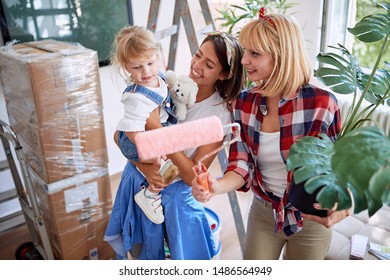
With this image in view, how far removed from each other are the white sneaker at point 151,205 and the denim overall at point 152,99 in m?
0.13

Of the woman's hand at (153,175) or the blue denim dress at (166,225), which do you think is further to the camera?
the blue denim dress at (166,225)

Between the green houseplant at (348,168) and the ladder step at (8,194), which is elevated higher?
the green houseplant at (348,168)

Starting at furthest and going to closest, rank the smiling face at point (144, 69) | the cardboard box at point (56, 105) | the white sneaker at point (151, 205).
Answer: the cardboard box at point (56, 105) → the white sneaker at point (151, 205) → the smiling face at point (144, 69)

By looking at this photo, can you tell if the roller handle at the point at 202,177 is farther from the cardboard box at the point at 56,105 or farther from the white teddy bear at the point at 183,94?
the cardboard box at the point at 56,105

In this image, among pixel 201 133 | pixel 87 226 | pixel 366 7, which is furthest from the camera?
pixel 366 7

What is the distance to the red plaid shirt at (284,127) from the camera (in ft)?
3.34

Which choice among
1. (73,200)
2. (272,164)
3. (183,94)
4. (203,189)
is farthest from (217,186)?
(73,200)

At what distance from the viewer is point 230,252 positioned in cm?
208

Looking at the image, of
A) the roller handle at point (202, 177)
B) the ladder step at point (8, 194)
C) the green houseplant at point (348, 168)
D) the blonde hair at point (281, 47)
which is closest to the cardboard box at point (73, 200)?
the ladder step at point (8, 194)

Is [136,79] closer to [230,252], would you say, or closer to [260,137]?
[260,137]

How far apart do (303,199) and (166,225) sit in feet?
1.86

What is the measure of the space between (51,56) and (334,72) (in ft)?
3.84

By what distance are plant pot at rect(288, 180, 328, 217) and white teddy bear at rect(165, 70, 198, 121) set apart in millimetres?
439
